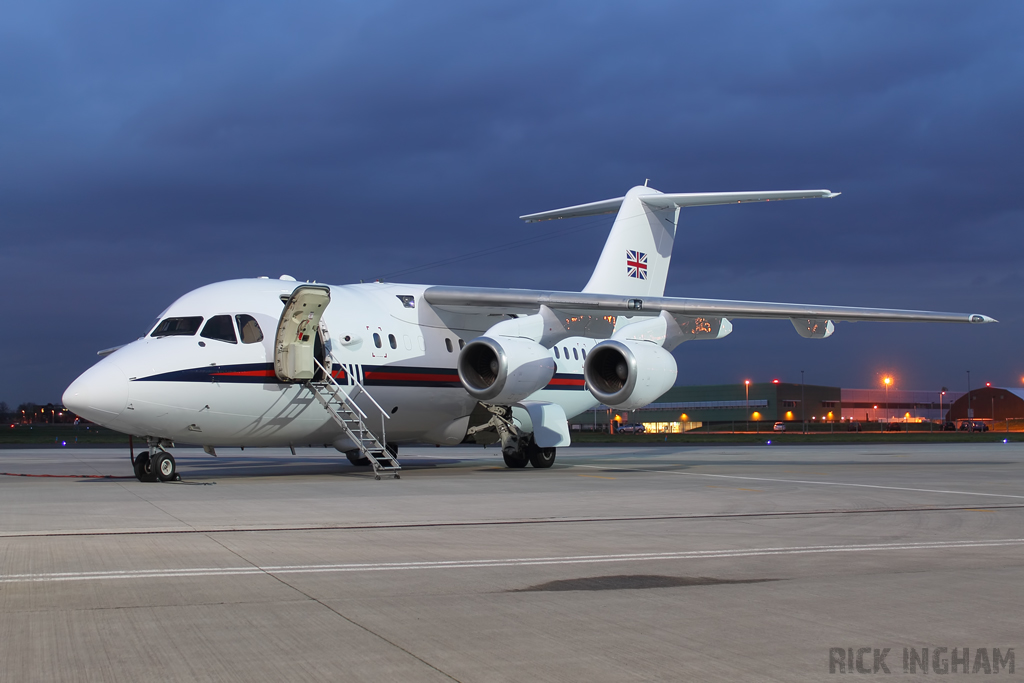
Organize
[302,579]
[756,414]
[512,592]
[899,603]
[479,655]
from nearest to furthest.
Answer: [479,655] < [899,603] < [512,592] < [302,579] < [756,414]

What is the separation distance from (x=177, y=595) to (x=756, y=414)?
298 feet

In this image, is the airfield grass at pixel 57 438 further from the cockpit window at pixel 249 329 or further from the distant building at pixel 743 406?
the distant building at pixel 743 406

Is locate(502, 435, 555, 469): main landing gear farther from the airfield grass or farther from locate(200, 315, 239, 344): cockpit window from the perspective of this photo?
the airfield grass

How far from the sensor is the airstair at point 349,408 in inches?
653

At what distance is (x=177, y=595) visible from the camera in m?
5.68

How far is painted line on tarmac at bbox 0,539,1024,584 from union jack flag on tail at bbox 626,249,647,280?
15988 millimetres

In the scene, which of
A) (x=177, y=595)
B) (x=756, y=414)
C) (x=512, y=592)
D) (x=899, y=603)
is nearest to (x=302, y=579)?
(x=177, y=595)

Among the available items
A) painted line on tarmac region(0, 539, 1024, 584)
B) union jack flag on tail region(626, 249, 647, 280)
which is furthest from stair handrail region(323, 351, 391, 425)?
painted line on tarmac region(0, 539, 1024, 584)

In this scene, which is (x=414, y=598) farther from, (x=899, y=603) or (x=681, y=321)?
(x=681, y=321)

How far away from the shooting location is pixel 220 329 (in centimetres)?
1591

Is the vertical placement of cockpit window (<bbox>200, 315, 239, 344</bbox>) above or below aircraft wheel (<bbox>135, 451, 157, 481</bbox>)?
above

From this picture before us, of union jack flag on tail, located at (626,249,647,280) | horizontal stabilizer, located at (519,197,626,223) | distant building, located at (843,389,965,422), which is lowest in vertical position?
distant building, located at (843,389,965,422)

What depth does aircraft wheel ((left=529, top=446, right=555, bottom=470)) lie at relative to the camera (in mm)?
20547

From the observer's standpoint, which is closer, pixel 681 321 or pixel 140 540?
pixel 140 540
